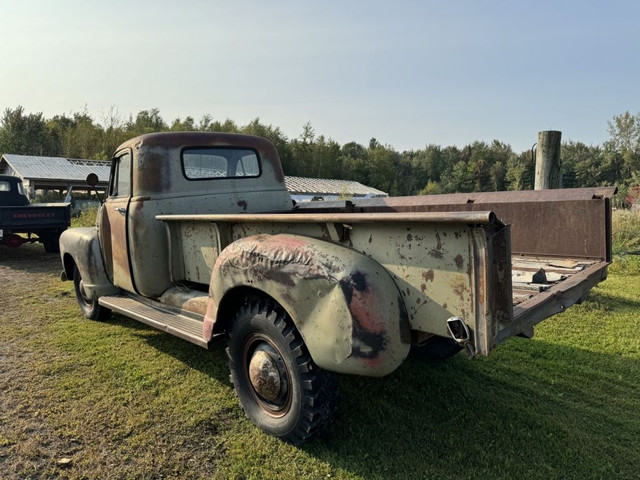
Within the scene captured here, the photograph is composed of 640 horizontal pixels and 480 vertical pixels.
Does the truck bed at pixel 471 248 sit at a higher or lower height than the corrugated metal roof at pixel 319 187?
lower

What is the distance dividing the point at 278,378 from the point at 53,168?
25687mm

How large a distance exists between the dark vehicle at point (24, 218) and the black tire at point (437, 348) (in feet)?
30.5

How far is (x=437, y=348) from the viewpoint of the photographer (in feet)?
10.0

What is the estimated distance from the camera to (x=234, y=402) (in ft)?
10.3

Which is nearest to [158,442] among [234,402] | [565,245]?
[234,402]

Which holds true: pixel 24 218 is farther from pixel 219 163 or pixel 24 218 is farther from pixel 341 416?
pixel 341 416

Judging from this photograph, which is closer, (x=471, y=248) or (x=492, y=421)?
(x=471, y=248)

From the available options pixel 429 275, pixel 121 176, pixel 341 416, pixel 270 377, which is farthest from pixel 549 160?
pixel 121 176

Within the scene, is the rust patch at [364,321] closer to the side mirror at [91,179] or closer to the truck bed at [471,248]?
the truck bed at [471,248]

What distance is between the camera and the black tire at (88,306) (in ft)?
16.4

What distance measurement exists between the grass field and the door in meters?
0.69

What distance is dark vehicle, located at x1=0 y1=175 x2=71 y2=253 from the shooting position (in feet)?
30.9

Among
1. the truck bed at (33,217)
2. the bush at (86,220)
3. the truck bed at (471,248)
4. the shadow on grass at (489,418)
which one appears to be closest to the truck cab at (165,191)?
the truck bed at (471,248)

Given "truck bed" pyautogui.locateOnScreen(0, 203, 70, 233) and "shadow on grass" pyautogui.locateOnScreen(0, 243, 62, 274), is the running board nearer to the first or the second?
"shadow on grass" pyautogui.locateOnScreen(0, 243, 62, 274)
